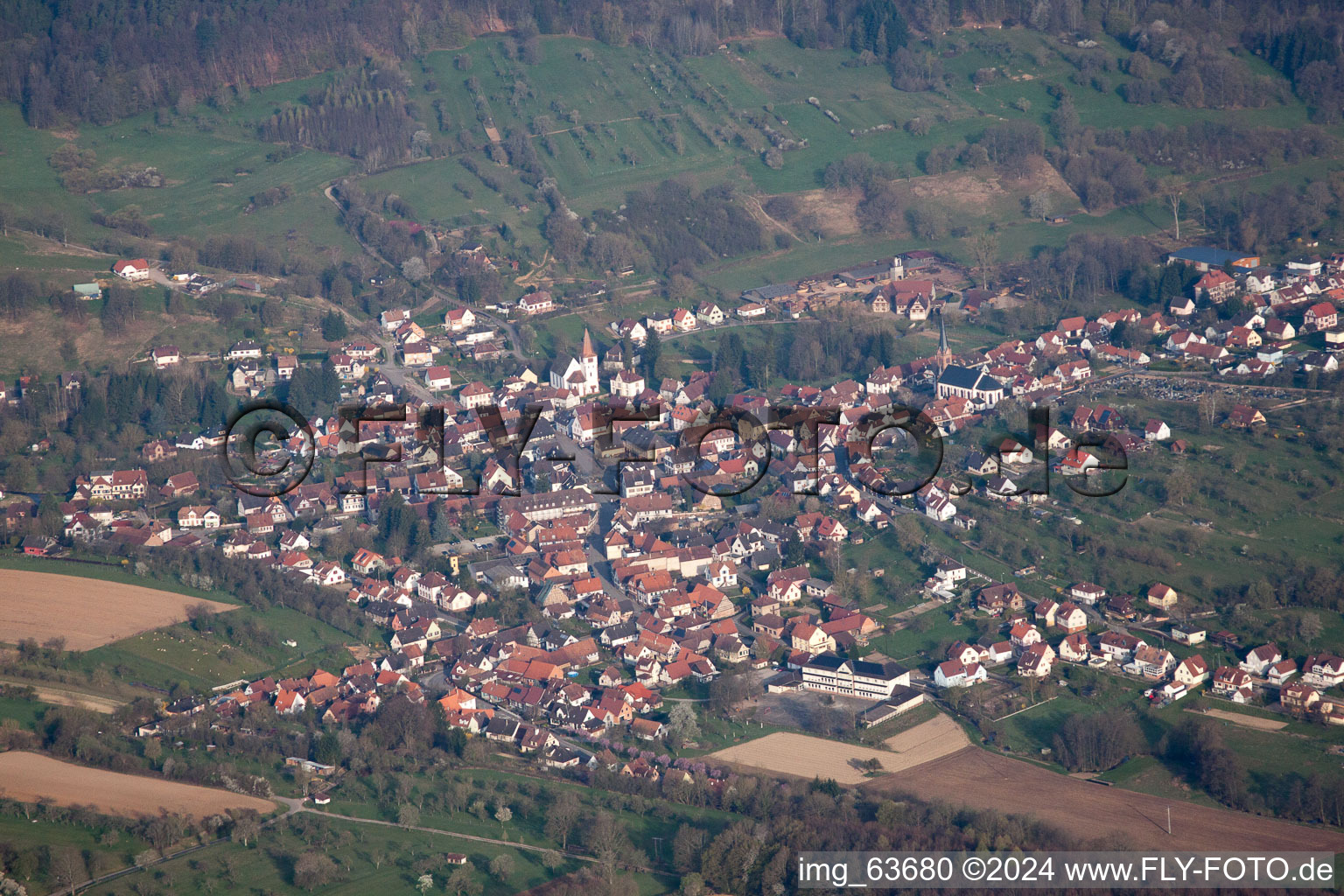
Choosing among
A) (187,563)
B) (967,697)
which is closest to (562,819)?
(967,697)

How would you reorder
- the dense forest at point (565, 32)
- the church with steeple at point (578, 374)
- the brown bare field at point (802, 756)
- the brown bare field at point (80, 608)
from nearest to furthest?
the brown bare field at point (802, 756)
the brown bare field at point (80, 608)
the church with steeple at point (578, 374)
the dense forest at point (565, 32)

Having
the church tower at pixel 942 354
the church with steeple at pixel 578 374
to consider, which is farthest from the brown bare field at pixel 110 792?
the church tower at pixel 942 354

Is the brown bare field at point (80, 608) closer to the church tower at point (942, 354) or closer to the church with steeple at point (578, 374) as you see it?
the church with steeple at point (578, 374)

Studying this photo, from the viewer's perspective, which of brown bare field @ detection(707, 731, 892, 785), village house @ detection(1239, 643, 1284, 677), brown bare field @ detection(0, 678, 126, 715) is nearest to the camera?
brown bare field @ detection(707, 731, 892, 785)

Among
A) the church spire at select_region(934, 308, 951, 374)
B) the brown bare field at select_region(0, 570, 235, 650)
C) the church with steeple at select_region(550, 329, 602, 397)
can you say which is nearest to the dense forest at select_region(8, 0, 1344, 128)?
the church spire at select_region(934, 308, 951, 374)

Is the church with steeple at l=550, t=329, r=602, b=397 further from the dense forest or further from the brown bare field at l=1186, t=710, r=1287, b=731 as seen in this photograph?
the dense forest

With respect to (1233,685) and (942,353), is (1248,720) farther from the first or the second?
(942,353)

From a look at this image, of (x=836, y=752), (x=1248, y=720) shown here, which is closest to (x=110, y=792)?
(x=836, y=752)
